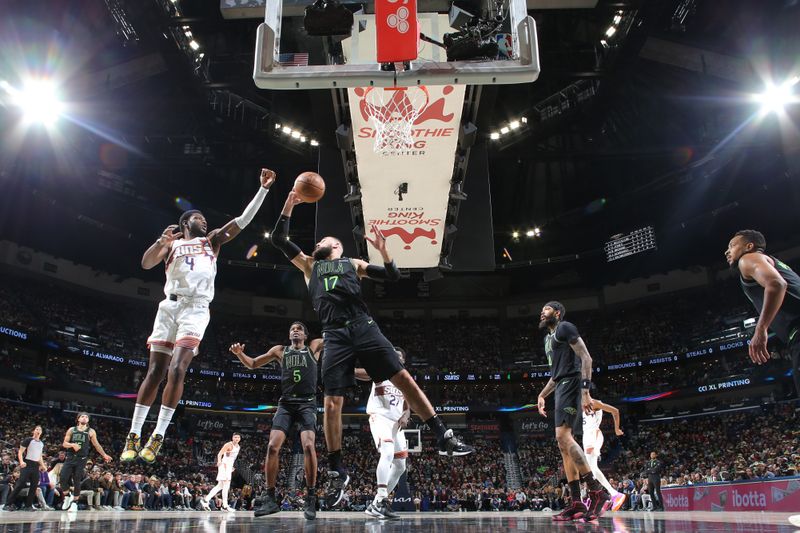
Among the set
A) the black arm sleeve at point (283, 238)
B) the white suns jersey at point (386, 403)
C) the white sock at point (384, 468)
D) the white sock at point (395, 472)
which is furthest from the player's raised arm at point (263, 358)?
the black arm sleeve at point (283, 238)

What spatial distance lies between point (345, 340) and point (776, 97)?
1799 cm

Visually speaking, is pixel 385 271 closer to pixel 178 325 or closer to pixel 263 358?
pixel 178 325

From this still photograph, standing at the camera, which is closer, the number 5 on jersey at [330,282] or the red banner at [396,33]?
the number 5 on jersey at [330,282]

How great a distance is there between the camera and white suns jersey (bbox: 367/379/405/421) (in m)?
7.56

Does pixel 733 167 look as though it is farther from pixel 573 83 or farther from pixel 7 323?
pixel 7 323

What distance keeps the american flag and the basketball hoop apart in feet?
9.18

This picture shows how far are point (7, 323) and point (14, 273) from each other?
414 cm

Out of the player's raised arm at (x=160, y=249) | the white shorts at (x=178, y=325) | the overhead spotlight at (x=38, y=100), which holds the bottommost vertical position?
the white shorts at (x=178, y=325)

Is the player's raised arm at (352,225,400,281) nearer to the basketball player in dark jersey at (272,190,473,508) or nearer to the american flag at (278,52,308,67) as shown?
the basketball player in dark jersey at (272,190,473,508)

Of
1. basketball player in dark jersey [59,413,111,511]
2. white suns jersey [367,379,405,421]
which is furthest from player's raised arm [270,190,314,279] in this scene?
basketball player in dark jersey [59,413,111,511]

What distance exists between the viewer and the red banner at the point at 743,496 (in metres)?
10.0

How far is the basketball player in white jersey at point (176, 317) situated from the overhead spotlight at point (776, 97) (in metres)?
17.2

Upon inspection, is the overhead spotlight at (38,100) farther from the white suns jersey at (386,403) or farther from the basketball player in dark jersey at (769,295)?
the basketball player in dark jersey at (769,295)

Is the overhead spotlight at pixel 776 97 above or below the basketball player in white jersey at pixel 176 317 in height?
above
